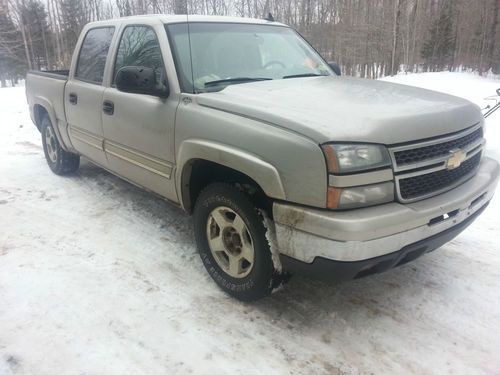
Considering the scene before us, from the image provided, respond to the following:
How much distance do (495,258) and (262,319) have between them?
207cm

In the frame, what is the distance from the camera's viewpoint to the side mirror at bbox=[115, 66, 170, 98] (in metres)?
A: 2.90

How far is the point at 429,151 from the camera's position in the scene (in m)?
2.31

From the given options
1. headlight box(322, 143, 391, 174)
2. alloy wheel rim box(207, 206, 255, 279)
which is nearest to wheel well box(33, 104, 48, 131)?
alloy wheel rim box(207, 206, 255, 279)

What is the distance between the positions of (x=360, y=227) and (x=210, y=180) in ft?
4.23

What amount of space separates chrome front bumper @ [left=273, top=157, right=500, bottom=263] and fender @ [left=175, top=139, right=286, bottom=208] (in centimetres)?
12

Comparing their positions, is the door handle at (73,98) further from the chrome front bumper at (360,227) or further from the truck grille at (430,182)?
the truck grille at (430,182)

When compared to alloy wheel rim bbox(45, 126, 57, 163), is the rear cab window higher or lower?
higher

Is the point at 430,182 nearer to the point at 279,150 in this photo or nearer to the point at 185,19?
the point at 279,150

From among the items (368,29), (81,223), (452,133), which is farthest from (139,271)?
(368,29)

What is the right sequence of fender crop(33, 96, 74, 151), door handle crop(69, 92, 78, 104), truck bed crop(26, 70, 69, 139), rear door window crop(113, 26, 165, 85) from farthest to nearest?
fender crop(33, 96, 74, 151) → truck bed crop(26, 70, 69, 139) → door handle crop(69, 92, 78, 104) → rear door window crop(113, 26, 165, 85)

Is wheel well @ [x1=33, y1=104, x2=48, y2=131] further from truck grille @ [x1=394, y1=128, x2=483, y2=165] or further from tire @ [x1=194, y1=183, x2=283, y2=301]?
truck grille @ [x1=394, y1=128, x2=483, y2=165]

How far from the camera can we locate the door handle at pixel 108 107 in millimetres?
3666

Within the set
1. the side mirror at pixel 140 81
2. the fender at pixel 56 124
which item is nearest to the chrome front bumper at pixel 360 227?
the side mirror at pixel 140 81

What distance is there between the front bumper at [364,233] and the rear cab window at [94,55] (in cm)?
276
